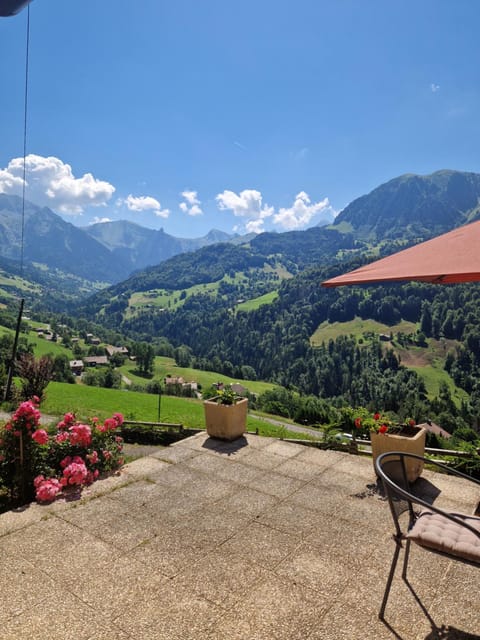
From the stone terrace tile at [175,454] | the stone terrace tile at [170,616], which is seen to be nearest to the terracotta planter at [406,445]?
the stone terrace tile at [175,454]

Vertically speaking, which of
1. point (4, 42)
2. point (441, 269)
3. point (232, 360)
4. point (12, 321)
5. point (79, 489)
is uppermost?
point (4, 42)

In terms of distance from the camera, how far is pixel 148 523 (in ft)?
13.1

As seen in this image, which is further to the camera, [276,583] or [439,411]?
[439,411]

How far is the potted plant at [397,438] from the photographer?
5055 mm

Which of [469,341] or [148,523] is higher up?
[148,523]

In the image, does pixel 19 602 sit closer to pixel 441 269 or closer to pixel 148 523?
pixel 148 523

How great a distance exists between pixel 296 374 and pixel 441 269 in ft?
402

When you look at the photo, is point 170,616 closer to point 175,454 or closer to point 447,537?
point 447,537

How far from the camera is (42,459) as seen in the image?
500cm

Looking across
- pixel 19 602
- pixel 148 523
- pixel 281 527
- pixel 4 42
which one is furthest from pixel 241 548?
pixel 4 42

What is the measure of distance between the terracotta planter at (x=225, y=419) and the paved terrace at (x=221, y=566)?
168 centimetres

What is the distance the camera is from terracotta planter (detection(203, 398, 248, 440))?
685 centimetres

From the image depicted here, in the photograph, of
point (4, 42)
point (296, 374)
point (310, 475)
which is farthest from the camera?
point (296, 374)

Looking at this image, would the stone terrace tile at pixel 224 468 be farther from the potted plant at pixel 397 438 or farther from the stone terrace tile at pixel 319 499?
the potted plant at pixel 397 438
